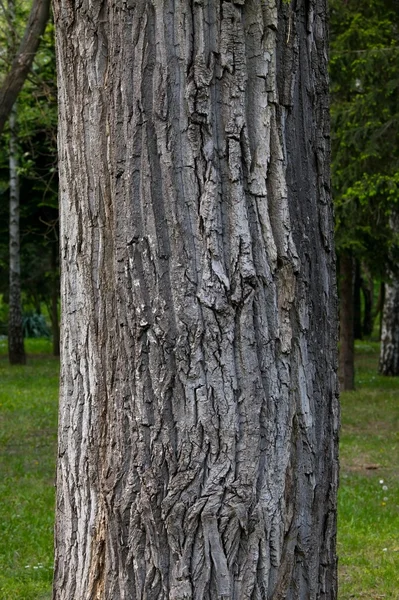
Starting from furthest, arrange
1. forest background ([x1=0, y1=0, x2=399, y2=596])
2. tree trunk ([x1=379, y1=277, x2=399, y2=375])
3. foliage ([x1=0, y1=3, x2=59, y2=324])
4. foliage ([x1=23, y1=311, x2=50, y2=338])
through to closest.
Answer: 1. foliage ([x1=23, y1=311, x2=50, y2=338])
2. foliage ([x1=0, y1=3, x2=59, y2=324])
3. tree trunk ([x1=379, y1=277, x2=399, y2=375])
4. forest background ([x1=0, y1=0, x2=399, y2=596])

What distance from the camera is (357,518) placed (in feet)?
25.2

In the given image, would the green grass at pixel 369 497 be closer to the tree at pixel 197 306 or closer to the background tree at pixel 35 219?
the tree at pixel 197 306

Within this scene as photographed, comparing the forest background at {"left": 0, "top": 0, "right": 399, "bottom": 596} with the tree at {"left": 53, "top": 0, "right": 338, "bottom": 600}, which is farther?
the forest background at {"left": 0, "top": 0, "right": 399, "bottom": 596}

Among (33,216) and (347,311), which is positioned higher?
(33,216)

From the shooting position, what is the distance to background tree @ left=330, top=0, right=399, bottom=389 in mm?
13242

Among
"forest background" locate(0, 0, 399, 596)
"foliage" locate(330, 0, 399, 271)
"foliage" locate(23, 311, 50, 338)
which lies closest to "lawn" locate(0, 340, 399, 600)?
"forest background" locate(0, 0, 399, 596)

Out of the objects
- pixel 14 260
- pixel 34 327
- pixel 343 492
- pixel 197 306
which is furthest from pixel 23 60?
pixel 34 327

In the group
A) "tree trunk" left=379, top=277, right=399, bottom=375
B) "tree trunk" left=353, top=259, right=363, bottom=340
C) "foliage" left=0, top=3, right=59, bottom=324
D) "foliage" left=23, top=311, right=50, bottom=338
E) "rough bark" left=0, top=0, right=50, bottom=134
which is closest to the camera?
"rough bark" left=0, top=0, right=50, bottom=134

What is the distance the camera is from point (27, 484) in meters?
9.17

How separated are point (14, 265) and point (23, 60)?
12241 millimetres

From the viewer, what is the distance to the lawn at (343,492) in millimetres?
5910

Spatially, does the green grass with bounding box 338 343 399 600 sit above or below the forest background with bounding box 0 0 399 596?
below

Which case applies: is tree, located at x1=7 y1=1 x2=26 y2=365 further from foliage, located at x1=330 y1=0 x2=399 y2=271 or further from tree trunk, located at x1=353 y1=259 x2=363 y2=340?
tree trunk, located at x1=353 y1=259 x2=363 y2=340

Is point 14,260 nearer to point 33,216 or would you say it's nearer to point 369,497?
point 33,216
